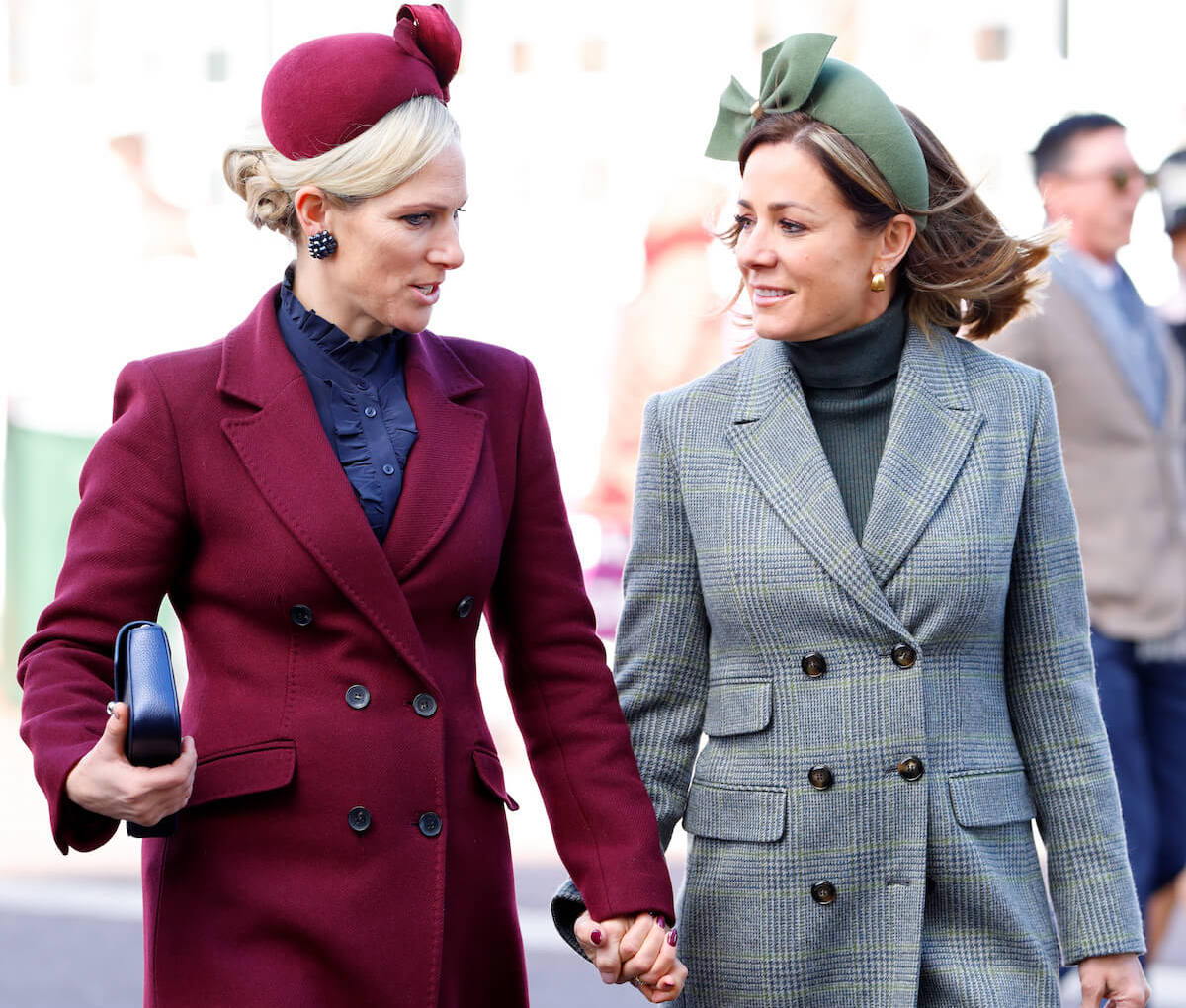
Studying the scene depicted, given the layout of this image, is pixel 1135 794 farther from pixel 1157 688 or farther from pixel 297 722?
pixel 297 722

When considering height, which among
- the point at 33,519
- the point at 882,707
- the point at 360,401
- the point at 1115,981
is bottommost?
the point at 1115,981

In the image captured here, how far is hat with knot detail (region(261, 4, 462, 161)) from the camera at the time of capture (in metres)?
2.89

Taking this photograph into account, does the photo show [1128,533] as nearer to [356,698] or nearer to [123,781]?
[356,698]

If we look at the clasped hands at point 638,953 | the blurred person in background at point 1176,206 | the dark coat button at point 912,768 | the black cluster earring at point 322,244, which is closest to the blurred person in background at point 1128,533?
the blurred person in background at point 1176,206

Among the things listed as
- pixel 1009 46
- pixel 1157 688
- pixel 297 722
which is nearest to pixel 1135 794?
pixel 1157 688

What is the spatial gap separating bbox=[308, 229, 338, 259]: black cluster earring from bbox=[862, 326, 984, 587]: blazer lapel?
0.95 m

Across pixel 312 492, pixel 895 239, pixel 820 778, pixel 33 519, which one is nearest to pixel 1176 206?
pixel 895 239

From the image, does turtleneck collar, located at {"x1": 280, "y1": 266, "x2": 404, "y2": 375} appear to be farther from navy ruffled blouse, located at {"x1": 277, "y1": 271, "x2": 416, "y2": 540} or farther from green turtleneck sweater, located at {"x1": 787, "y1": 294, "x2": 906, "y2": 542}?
green turtleneck sweater, located at {"x1": 787, "y1": 294, "x2": 906, "y2": 542}

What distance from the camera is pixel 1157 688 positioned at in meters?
5.05

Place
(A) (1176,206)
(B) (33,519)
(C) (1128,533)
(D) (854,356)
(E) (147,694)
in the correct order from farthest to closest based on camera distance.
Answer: (B) (33,519) → (A) (1176,206) → (C) (1128,533) → (D) (854,356) → (E) (147,694)

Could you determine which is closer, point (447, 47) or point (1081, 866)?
point (447, 47)

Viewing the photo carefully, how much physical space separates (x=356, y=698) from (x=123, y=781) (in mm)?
418

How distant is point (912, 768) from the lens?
10.1 feet

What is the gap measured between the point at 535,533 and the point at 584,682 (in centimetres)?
25
